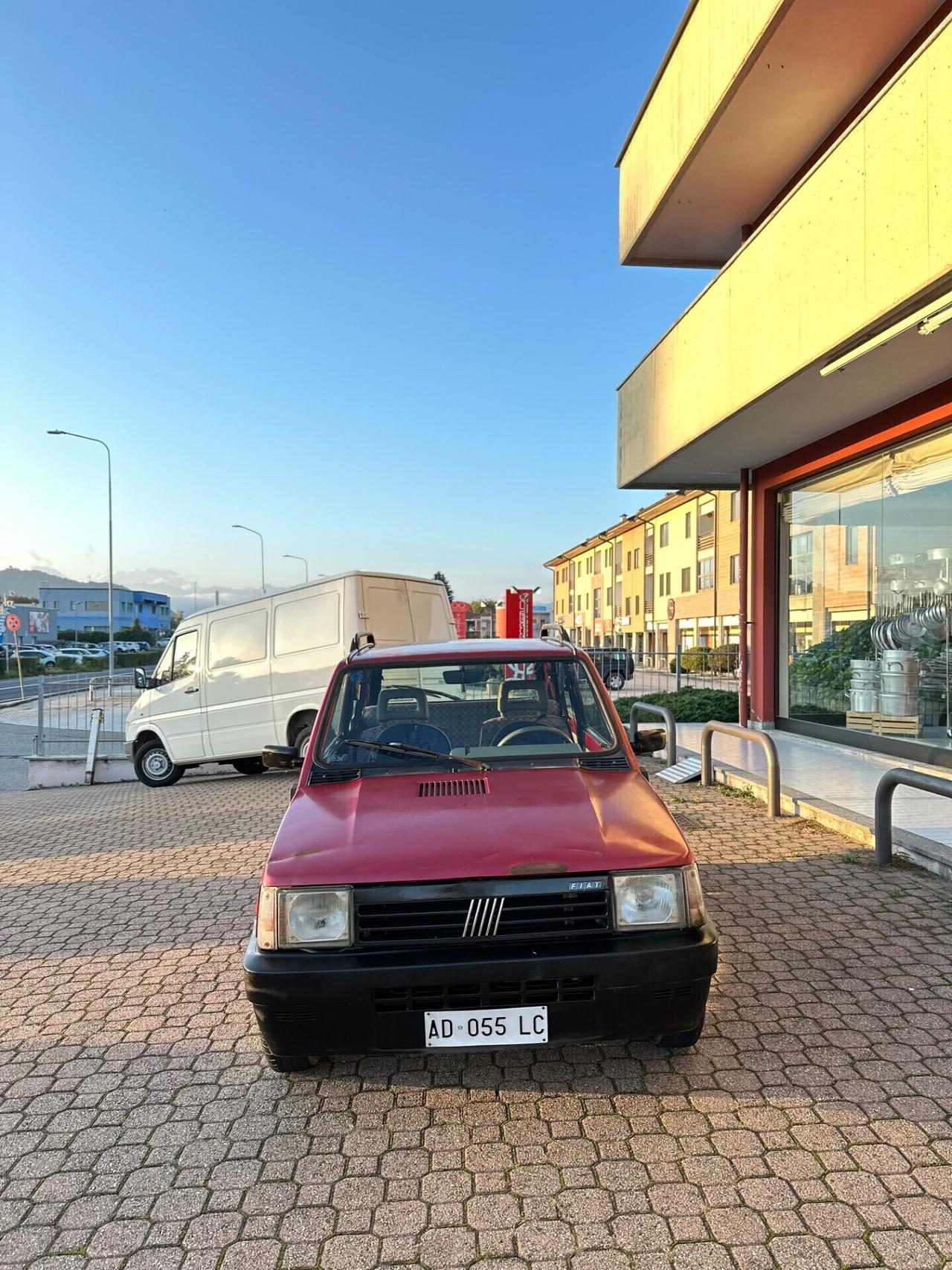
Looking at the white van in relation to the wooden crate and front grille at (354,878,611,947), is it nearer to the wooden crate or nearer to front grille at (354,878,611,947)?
the wooden crate

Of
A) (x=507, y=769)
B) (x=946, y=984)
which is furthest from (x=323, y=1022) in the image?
(x=946, y=984)

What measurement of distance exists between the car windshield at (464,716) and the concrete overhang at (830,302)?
4238mm

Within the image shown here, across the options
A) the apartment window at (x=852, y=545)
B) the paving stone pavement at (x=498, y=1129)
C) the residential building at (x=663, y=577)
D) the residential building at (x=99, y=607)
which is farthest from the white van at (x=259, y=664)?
the residential building at (x=99, y=607)

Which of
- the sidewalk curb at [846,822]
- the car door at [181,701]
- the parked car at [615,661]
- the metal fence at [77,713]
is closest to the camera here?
the sidewalk curb at [846,822]

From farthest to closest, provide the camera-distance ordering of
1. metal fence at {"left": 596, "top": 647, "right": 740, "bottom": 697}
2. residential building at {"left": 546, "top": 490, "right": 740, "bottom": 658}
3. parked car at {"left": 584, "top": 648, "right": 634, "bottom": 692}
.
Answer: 1. residential building at {"left": 546, "top": 490, "right": 740, "bottom": 658}
2. parked car at {"left": 584, "top": 648, "right": 634, "bottom": 692}
3. metal fence at {"left": 596, "top": 647, "right": 740, "bottom": 697}

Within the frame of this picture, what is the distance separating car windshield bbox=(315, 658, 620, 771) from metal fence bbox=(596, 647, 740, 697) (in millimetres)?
15832

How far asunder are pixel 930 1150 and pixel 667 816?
1.32 meters

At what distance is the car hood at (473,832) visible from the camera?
293 centimetres

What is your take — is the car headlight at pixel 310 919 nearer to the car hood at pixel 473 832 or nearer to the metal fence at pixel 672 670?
the car hood at pixel 473 832

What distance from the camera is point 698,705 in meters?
15.2

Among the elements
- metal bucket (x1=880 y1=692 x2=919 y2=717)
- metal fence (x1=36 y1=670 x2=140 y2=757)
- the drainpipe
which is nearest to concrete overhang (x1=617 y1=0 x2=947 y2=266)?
the drainpipe

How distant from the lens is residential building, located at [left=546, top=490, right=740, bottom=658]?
44844mm

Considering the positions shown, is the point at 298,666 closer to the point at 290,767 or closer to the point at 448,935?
the point at 290,767

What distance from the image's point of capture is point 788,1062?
330 cm
